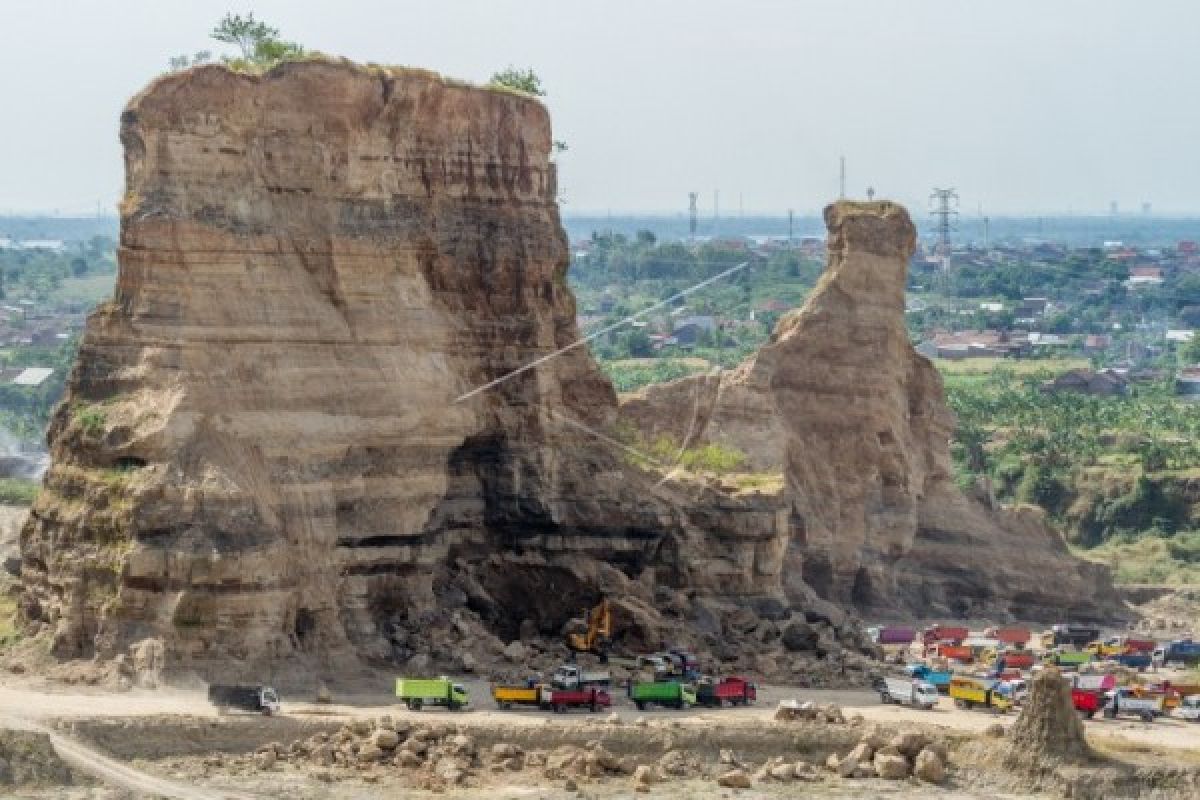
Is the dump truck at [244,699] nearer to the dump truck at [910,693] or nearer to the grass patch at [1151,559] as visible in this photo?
the dump truck at [910,693]

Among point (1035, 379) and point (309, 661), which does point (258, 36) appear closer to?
point (309, 661)

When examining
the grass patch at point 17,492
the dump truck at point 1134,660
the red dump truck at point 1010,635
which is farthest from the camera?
the grass patch at point 17,492

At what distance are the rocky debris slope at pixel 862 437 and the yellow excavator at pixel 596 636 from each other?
9.50 m

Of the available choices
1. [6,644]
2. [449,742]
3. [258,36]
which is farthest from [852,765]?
[258,36]

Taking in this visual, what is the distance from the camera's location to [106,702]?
58.9m

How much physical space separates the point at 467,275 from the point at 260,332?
7.16 metres

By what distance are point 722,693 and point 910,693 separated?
13.0 feet

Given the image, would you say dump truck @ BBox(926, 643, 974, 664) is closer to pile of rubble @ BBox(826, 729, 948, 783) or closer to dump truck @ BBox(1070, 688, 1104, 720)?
dump truck @ BBox(1070, 688, 1104, 720)

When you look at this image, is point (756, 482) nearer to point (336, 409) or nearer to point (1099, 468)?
point (336, 409)

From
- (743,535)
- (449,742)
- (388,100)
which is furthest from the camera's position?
(743,535)

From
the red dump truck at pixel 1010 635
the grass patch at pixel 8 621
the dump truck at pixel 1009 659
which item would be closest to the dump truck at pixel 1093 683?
the dump truck at pixel 1009 659

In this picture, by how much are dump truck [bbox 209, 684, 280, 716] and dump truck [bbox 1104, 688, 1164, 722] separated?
17.2 meters

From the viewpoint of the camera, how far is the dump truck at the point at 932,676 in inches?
2638

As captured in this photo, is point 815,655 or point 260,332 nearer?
point 260,332
